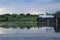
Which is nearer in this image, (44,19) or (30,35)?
(30,35)

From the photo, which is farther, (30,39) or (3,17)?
(3,17)

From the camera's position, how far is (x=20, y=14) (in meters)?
24.0

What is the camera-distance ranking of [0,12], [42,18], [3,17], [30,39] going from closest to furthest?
[30,39]
[0,12]
[3,17]
[42,18]

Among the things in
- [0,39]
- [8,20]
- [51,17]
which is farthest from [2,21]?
[0,39]

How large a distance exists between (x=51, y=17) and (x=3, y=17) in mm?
6498

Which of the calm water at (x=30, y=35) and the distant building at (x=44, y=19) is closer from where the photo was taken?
the calm water at (x=30, y=35)

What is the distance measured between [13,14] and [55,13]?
523 cm

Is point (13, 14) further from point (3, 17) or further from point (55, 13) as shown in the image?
point (55, 13)

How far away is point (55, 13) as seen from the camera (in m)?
24.0

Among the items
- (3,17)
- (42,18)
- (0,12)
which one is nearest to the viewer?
(0,12)

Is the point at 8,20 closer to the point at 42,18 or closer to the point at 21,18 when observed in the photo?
the point at 21,18

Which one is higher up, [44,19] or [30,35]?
[44,19]

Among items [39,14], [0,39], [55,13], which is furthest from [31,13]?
[0,39]

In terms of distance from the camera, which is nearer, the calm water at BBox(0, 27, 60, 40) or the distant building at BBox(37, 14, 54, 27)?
the calm water at BBox(0, 27, 60, 40)
